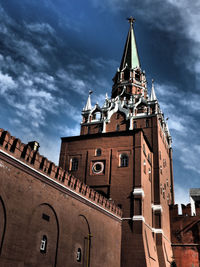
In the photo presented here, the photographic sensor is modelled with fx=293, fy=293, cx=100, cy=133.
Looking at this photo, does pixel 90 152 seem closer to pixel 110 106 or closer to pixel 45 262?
pixel 110 106

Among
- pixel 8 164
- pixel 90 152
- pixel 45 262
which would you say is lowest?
pixel 45 262

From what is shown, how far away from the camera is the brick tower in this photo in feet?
95.3

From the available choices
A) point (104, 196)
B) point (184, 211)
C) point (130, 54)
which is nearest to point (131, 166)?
point (104, 196)

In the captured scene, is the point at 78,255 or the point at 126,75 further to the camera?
the point at 126,75

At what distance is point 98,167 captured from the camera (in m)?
33.5

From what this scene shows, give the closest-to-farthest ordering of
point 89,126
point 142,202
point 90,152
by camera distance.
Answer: point 142,202 < point 90,152 < point 89,126

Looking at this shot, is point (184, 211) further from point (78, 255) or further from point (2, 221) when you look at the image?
point (2, 221)

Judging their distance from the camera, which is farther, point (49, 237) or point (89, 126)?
point (89, 126)

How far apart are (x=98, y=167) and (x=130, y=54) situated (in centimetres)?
2720

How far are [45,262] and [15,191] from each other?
4943 millimetres

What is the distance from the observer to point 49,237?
1848 cm

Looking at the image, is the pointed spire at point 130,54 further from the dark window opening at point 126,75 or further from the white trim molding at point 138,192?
the white trim molding at point 138,192

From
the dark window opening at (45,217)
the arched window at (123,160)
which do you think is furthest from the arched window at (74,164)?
the dark window opening at (45,217)

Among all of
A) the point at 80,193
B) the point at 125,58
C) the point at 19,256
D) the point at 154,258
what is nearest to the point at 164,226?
the point at 154,258
